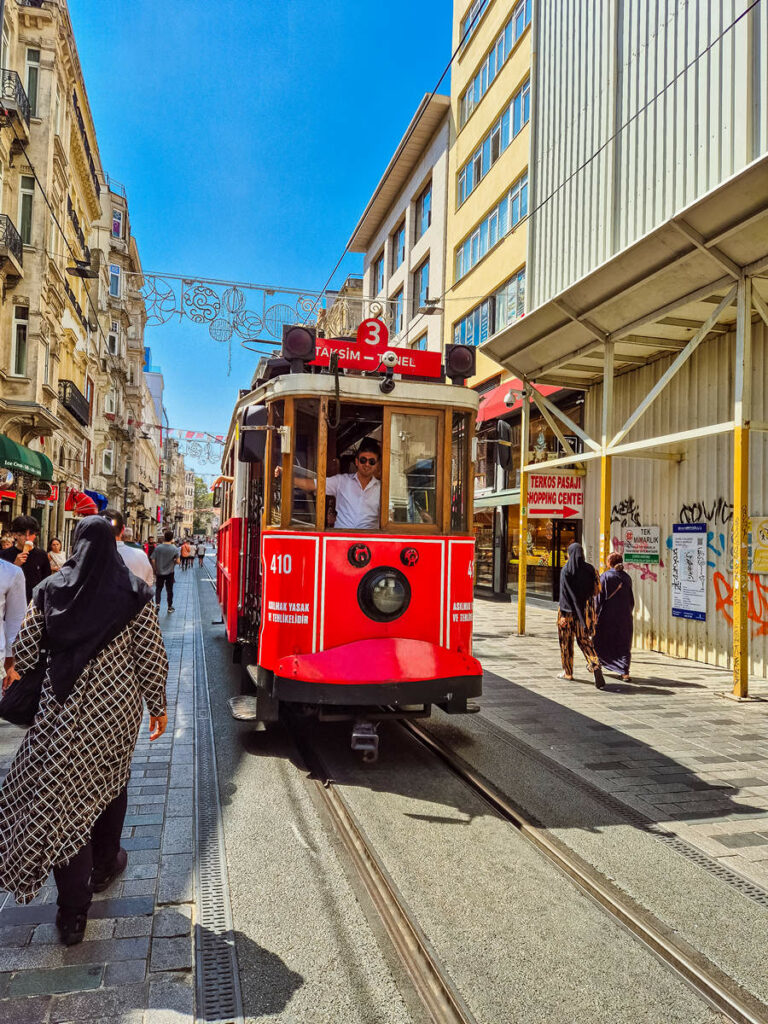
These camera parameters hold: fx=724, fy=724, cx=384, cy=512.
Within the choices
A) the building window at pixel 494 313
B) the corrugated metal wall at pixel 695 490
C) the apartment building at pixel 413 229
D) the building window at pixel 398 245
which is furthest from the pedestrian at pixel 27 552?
the building window at pixel 398 245

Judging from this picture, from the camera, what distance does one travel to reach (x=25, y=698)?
3.10 m

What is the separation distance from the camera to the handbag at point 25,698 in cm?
309

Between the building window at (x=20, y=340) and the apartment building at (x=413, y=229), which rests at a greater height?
the apartment building at (x=413, y=229)

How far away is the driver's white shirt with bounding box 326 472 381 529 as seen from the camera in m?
5.85

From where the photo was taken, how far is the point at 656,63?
32.4 ft

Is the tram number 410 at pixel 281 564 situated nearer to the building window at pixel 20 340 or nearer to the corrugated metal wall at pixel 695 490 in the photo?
the corrugated metal wall at pixel 695 490

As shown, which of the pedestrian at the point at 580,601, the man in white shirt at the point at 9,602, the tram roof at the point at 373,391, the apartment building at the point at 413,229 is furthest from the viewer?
the apartment building at the point at 413,229

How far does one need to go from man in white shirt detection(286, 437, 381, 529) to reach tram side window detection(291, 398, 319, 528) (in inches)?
1.0

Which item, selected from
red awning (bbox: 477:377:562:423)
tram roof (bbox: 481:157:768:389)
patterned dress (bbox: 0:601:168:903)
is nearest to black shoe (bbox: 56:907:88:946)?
patterned dress (bbox: 0:601:168:903)

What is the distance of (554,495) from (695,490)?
3089 millimetres

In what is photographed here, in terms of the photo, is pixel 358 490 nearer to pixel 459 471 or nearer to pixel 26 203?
pixel 459 471

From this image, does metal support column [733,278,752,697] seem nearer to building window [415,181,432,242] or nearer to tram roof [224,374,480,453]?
tram roof [224,374,480,453]

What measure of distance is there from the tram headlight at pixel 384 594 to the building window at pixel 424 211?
78.8ft

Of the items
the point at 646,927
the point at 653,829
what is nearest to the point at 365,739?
the point at 653,829
